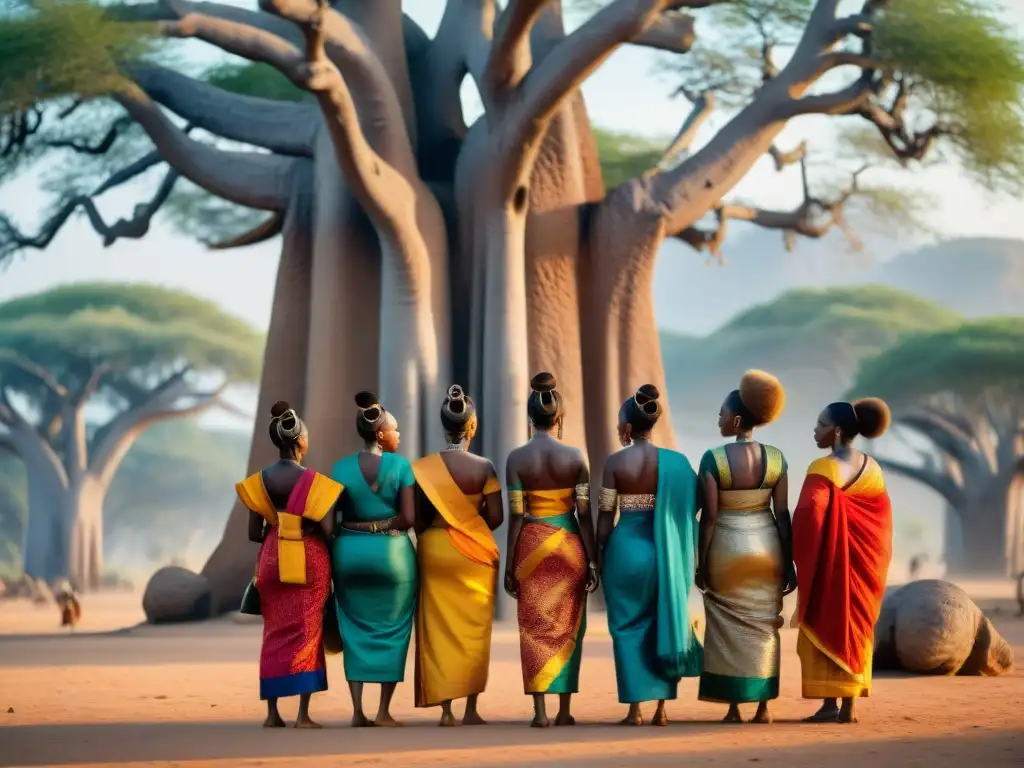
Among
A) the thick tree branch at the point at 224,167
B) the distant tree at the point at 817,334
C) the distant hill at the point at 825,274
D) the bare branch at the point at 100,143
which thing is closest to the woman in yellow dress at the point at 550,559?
the thick tree branch at the point at 224,167

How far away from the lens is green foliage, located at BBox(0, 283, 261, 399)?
136 feet

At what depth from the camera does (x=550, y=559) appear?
930cm

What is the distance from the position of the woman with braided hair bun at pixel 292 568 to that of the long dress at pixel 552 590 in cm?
106

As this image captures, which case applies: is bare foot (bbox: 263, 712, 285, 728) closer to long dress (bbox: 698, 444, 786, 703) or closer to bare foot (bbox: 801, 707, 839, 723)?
long dress (bbox: 698, 444, 786, 703)

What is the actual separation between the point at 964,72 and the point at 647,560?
1252 centimetres

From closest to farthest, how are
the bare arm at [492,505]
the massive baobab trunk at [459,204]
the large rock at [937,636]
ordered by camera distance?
the bare arm at [492,505]
the large rock at [937,636]
the massive baobab trunk at [459,204]

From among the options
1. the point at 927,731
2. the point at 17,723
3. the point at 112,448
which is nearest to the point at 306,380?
the point at 17,723

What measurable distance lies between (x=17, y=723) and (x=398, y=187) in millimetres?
9597

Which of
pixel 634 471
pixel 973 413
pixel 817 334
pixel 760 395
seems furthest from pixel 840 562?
pixel 817 334

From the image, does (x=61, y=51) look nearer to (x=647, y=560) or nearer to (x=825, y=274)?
(x=647, y=560)

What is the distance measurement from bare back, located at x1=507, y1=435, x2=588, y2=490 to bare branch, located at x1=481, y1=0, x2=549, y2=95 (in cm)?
819

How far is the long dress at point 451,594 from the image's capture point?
936 cm

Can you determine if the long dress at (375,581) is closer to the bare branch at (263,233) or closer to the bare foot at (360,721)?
the bare foot at (360,721)

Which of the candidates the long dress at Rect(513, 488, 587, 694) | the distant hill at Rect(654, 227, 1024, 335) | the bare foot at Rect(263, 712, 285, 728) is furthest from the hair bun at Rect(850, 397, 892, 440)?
the distant hill at Rect(654, 227, 1024, 335)
